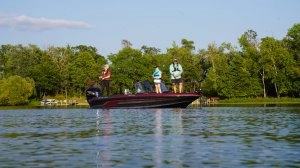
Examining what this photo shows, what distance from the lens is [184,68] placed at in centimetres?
10481

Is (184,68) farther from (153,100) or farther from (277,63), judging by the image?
(153,100)

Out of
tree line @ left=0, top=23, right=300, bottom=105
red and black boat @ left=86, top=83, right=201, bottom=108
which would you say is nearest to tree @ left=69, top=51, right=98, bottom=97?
tree line @ left=0, top=23, right=300, bottom=105

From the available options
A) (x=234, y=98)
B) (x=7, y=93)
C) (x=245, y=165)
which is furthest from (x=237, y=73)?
(x=245, y=165)

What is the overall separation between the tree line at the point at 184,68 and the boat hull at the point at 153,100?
42782 mm

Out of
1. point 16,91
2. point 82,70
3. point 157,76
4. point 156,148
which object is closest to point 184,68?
point 82,70

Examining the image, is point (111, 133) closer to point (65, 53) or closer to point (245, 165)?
point (245, 165)

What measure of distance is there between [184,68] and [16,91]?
34.5 metres

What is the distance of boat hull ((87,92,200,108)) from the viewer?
3772 centimetres

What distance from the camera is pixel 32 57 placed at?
426 ft

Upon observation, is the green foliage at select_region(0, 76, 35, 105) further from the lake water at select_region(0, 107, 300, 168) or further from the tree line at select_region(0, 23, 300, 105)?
the lake water at select_region(0, 107, 300, 168)

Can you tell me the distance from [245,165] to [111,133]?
7464 millimetres

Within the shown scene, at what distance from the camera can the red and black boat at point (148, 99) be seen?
37.7 meters

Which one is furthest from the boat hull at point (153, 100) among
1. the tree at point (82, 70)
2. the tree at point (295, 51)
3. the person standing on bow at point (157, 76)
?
the tree at point (82, 70)

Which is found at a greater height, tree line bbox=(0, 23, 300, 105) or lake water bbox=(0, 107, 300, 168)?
tree line bbox=(0, 23, 300, 105)
